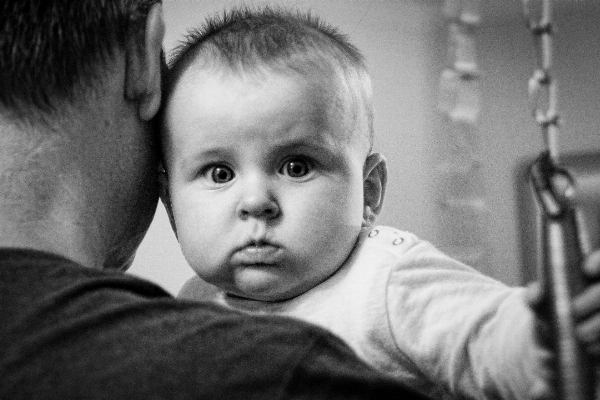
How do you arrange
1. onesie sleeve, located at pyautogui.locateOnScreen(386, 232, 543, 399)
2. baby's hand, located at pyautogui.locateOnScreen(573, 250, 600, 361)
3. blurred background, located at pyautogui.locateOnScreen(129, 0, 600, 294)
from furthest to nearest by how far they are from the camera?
1. blurred background, located at pyautogui.locateOnScreen(129, 0, 600, 294)
2. onesie sleeve, located at pyautogui.locateOnScreen(386, 232, 543, 399)
3. baby's hand, located at pyautogui.locateOnScreen(573, 250, 600, 361)

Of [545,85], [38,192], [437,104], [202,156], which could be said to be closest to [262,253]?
[202,156]

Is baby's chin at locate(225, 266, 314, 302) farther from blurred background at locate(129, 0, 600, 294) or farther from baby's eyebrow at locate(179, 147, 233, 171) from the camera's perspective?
blurred background at locate(129, 0, 600, 294)

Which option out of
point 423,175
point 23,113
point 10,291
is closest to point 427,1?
point 423,175

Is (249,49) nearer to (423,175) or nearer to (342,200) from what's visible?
(342,200)

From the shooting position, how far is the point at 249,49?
797 mm

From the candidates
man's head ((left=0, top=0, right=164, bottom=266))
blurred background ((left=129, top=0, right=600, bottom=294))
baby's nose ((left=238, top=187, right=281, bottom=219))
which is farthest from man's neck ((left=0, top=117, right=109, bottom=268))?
blurred background ((left=129, top=0, right=600, bottom=294))

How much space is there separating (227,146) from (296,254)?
0.12m

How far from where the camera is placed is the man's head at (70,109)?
602mm

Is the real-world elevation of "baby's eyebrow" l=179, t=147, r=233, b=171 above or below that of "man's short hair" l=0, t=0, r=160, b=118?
below

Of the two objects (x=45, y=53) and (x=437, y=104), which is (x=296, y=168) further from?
(x=437, y=104)

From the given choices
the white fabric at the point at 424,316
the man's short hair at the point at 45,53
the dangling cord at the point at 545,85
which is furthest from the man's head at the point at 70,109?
the dangling cord at the point at 545,85

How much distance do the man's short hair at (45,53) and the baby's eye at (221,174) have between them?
18cm

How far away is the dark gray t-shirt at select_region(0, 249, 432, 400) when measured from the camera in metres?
0.47

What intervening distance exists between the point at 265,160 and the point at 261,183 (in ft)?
0.08
